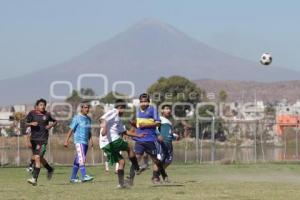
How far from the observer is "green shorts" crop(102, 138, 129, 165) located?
1516cm

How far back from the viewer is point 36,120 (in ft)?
56.9

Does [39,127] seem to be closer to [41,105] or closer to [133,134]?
[41,105]

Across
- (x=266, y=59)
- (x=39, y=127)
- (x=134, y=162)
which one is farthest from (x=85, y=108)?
(x=266, y=59)

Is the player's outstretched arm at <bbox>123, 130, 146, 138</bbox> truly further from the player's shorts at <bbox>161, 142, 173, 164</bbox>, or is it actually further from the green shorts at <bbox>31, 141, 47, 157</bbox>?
the green shorts at <bbox>31, 141, 47, 157</bbox>

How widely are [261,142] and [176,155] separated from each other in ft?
14.5

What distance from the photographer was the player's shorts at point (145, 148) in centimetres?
1622

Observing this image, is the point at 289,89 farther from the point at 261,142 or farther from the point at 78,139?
the point at 78,139

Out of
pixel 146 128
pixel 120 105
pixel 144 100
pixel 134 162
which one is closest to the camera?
pixel 120 105

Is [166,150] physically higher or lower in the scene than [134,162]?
higher

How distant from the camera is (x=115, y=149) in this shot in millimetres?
15203

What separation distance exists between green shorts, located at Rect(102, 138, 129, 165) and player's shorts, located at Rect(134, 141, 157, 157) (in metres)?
1.02

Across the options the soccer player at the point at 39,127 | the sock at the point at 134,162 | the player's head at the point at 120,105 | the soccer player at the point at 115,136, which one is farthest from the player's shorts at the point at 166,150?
the player's head at the point at 120,105

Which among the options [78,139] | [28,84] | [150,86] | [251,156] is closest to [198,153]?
[251,156]

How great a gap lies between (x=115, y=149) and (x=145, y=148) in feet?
3.87
